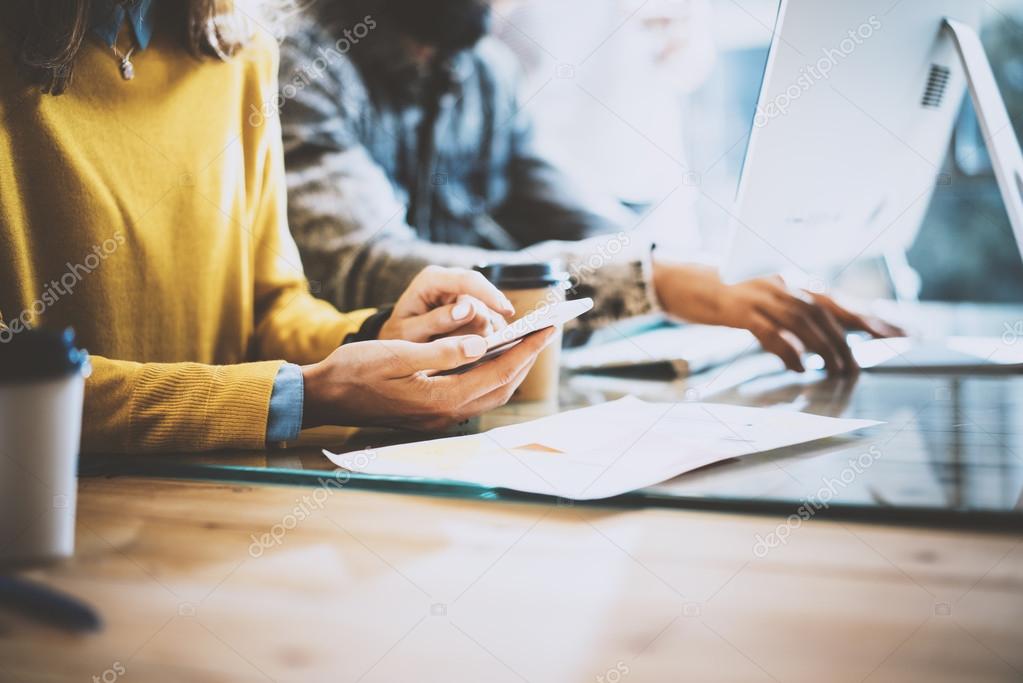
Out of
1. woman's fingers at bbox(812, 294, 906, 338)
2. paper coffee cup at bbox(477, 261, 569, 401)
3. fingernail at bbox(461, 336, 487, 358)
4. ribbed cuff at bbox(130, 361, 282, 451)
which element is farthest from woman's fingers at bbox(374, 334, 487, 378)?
woman's fingers at bbox(812, 294, 906, 338)

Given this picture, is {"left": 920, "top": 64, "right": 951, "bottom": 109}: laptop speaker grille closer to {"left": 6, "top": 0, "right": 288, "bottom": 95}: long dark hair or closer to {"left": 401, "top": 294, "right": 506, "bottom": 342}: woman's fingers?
{"left": 401, "top": 294, "right": 506, "bottom": 342}: woman's fingers

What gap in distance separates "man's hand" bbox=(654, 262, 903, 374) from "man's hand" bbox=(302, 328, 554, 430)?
21.5 inches

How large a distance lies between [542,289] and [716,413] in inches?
9.7

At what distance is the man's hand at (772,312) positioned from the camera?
1.05 metres

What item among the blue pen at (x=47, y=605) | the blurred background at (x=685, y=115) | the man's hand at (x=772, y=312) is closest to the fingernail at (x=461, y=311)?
the blue pen at (x=47, y=605)

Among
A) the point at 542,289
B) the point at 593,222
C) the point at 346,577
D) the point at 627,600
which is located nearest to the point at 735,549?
the point at 627,600

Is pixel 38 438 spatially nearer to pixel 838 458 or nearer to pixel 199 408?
pixel 199 408

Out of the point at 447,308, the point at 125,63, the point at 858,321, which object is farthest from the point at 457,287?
the point at 858,321

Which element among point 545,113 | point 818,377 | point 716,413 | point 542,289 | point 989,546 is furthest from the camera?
point 545,113

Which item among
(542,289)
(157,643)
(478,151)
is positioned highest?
(478,151)

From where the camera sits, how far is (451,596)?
0.41 metres

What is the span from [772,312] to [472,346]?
0.65 metres

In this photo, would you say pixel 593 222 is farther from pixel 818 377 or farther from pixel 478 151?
pixel 818 377

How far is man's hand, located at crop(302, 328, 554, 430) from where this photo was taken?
25.4 inches
